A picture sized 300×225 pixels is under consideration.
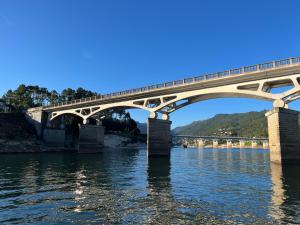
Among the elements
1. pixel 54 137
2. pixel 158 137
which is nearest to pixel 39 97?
pixel 54 137

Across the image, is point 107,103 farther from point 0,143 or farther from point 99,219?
point 99,219

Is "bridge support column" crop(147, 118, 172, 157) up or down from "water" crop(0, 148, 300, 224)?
up

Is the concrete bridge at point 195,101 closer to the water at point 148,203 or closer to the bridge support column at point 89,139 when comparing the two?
the bridge support column at point 89,139

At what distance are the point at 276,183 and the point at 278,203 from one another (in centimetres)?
750

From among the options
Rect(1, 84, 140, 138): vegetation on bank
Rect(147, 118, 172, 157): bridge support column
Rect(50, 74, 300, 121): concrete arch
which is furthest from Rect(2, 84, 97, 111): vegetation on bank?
Rect(147, 118, 172, 157): bridge support column

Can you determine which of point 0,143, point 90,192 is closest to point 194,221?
point 90,192

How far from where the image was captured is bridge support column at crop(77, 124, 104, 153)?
234ft

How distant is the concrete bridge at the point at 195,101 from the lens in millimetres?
35469

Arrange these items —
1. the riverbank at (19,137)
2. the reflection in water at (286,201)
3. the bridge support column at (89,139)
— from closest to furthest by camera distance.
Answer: the reflection in water at (286,201)
the riverbank at (19,137)
the bridge support column at (89,139)

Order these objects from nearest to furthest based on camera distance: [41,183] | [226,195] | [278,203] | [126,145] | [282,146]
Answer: [278,203], [226,195], [41,183], [282,146], [126,145]

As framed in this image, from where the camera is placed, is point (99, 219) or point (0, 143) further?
point (0, 143)

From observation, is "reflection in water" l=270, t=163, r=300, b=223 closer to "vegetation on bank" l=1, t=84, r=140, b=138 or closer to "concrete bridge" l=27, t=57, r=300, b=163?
"concrete bridge" l=27, t=57, r=300, b=163

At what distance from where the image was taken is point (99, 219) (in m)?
11.1

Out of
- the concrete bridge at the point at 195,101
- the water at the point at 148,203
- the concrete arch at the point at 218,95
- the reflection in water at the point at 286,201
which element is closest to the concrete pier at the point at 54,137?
the concrete bridge at the point at 195,101
